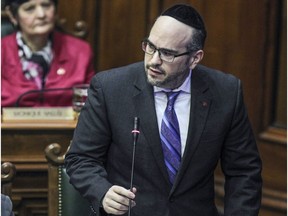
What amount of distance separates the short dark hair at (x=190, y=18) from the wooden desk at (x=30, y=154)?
1.15 metres

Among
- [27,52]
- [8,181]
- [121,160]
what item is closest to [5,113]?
[27,52]

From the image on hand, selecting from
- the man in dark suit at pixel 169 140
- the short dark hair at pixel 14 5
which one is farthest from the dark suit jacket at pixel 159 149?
the short dark hair at pixel 14 5

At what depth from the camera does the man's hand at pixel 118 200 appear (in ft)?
7.48

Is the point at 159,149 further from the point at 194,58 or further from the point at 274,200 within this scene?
the point at 274,200

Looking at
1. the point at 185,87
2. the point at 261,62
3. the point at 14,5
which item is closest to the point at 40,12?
the point at 14,5

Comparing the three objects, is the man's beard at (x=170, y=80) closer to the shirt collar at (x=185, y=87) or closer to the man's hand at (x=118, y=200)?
the shirt collar at (x=185, y=87)

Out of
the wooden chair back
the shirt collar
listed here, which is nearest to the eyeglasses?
the shirt collar

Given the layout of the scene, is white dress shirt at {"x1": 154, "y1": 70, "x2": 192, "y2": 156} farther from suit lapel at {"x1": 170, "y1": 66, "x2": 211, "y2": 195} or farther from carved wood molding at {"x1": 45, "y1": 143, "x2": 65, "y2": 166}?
carved wood molding at {"x1": 45, "y1": 143, "x2": 65, "y2": 166}

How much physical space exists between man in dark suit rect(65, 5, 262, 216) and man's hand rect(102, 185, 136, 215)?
0.40 ft

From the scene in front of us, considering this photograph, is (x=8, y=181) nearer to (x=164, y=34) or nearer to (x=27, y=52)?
(x=164, y=34)

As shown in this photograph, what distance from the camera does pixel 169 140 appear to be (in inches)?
100

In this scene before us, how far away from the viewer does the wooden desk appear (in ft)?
11.7

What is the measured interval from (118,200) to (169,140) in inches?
12.0

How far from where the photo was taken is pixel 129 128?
253 cm
